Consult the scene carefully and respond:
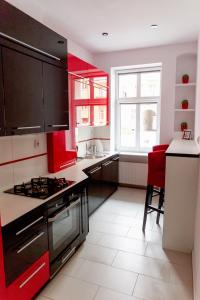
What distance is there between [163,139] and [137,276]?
2.63 m

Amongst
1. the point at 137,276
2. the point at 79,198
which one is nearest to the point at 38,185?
the point at 79,198

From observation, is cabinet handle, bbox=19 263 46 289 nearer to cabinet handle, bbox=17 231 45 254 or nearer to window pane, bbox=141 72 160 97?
cabinet handle, bbox=17 231 45 254

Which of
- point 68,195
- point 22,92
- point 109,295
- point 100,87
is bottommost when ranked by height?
point 109,295

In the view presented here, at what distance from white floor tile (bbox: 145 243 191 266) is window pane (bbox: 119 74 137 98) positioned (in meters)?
3.07

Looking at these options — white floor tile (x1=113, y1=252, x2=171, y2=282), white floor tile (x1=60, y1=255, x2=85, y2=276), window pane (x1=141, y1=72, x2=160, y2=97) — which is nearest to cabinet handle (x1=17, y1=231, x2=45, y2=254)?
white floor tile (x1=60, y1=255, x2=85, y2=276)

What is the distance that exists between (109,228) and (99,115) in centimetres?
191

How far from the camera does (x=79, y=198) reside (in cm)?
238

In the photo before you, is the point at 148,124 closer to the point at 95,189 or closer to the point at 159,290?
the point at 95,189

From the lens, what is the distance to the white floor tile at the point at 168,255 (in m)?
2.30

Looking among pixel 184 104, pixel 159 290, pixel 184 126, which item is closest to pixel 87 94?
pixel 184 104

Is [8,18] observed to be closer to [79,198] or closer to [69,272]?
[79,198]

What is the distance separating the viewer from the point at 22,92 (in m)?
1.86

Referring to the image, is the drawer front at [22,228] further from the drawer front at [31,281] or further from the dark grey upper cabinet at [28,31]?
the dark grey upper cabinet at [28,31]

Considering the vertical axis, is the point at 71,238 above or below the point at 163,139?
below
